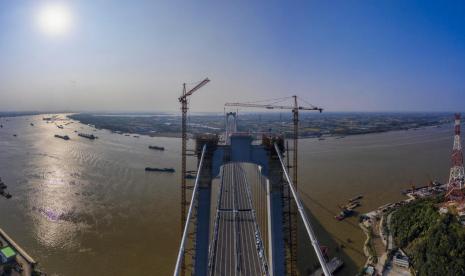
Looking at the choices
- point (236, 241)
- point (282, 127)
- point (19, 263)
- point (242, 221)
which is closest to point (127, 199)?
point (19, 263)

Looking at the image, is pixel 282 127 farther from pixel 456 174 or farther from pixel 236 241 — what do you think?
pixel 236 241

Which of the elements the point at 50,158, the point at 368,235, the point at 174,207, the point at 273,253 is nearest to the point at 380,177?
the point at 368,235

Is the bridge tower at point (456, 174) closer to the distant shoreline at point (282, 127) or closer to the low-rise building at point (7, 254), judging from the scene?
the distant shoreline at point (282, 127)

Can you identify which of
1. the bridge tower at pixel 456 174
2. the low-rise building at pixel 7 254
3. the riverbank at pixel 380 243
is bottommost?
the riverbank at pixel 380 243

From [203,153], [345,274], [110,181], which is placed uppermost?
[203,153]

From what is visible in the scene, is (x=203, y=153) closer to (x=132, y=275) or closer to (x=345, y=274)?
(x=132, y=275)

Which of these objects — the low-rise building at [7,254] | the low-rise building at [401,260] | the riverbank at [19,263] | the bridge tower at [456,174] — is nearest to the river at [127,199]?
the riverbank at [19,263]

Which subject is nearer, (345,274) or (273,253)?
(273,253)
